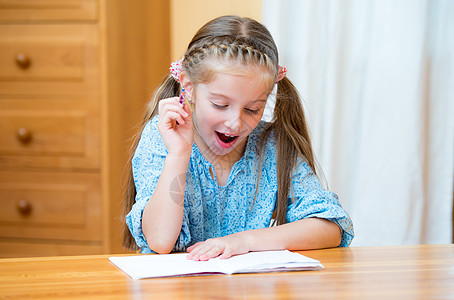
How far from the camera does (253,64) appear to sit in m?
1.09

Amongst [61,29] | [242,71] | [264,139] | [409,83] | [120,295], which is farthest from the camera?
[409,83]

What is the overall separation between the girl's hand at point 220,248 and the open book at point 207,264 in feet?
0.04

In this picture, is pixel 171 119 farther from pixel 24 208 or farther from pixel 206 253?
pixel 24 208

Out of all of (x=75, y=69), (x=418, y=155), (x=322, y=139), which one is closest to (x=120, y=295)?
(x=75, y=69)

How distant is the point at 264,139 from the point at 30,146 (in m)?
0.88

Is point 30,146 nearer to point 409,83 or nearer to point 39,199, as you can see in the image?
point 39,199

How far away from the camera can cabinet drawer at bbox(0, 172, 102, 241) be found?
5.74 feet

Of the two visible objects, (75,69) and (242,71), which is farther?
(75,69)

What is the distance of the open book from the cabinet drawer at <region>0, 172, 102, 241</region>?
0.96m

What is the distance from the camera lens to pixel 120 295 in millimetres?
635

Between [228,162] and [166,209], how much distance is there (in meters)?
0.29

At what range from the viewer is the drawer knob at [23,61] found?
1724mm

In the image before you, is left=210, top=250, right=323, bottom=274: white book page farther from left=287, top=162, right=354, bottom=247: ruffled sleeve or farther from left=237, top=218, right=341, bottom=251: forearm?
left=287, top=162, right=354, bottom=247: ruffled sleeve

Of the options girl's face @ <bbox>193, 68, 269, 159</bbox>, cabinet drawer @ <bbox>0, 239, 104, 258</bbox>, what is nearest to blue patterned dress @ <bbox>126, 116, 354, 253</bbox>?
girl's face @ <bbox>193, 68, 269, 159</bbox>
